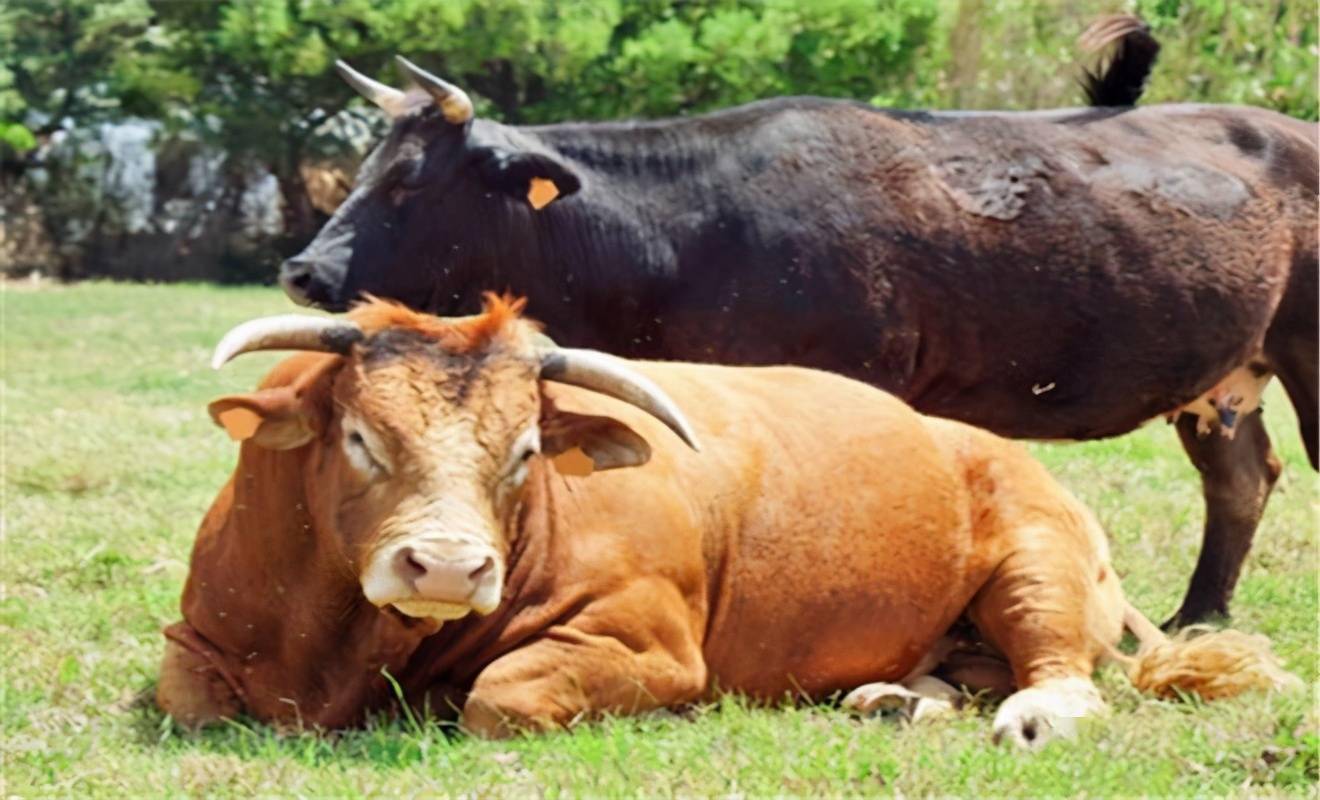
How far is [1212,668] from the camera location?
562cm

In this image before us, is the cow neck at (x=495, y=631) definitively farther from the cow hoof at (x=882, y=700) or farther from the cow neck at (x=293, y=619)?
the cow hoof at (x=882, y=700)

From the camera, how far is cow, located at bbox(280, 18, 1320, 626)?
7.23 m

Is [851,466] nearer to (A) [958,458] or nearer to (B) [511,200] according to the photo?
(A) [958,458]

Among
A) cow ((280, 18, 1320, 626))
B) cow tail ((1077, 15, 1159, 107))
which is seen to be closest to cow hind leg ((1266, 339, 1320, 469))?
cow ((280, 18, 1320, 626))

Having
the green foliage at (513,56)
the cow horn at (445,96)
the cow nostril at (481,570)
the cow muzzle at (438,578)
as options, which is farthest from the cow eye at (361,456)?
the green foliage at (513,56)

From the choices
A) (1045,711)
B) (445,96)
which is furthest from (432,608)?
(445,96)

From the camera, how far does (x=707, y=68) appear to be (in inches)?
938

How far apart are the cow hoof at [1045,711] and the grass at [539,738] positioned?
0.08 meters

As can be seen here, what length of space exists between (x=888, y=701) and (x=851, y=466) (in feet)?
2.62

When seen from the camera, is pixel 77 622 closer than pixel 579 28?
Yes

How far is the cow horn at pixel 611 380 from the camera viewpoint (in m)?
5.07

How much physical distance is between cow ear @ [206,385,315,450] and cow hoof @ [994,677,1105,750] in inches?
78.1

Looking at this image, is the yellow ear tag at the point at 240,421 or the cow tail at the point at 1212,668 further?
the cow tail at the point at 1212,668

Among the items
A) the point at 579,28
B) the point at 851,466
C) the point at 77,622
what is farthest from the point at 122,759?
the point at 579,28
